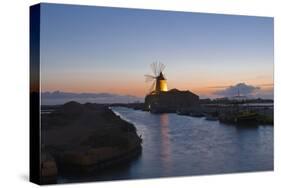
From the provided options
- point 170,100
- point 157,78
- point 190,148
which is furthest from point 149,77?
point 190,148

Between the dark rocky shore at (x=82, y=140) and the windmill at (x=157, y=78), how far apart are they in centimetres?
70

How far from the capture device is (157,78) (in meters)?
10.4

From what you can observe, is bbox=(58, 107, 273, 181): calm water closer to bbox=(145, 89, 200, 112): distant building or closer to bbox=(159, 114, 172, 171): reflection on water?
bbox=(159, 114, 172, 171): reflection on water

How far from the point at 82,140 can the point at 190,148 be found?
1.71 metres

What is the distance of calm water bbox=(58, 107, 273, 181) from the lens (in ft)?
33.9

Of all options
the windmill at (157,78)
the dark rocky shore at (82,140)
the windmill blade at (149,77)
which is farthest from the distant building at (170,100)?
the dark rocky shore at (82,140)

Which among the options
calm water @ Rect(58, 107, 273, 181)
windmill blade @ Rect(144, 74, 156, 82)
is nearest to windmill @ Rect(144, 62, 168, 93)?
windmill blade @ Rect(144, 74, 156, 82)

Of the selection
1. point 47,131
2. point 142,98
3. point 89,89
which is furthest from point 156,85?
point 47,131

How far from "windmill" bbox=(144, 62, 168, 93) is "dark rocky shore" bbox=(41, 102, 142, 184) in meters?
0.70

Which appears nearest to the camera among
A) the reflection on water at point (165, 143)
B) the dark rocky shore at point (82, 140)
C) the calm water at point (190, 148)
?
the dark rocky shore at point (82, 140)

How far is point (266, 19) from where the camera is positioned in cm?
1145

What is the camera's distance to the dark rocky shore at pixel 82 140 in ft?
31.9

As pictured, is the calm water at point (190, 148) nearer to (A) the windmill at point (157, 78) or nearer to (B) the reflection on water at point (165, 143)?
(B) the reflection on water at point (165, 143)
